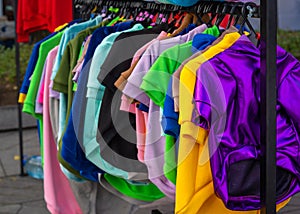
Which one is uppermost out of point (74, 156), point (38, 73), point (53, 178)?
point (38, 73)

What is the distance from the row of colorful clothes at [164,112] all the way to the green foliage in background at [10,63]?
3.92m

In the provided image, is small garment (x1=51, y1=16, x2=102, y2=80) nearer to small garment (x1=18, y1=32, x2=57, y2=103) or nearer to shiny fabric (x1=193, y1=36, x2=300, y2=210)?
small garment (x1=18, y1=32, x2=57, y2=103)

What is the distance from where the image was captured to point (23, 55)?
7426 millimetres

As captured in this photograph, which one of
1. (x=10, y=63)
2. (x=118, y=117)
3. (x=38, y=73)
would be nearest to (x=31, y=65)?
(x=38, y=73)

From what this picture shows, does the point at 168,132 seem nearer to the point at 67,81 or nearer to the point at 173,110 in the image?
the point at 173,110

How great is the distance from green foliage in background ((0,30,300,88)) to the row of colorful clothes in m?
3.92

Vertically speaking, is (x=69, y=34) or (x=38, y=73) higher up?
(x=69, y=34)

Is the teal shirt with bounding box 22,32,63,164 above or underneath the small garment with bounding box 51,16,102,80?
underneath

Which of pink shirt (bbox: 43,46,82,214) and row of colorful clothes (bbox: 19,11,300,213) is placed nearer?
row of colorful clothes (bbox: 19,11,300,213)

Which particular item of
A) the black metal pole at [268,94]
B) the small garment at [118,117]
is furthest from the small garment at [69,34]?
the black metal pole at [268,94]

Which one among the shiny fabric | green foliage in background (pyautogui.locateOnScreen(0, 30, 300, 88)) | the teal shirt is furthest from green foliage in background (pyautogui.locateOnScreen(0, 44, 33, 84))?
the shiny fabric

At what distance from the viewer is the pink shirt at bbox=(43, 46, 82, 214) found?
325 cm

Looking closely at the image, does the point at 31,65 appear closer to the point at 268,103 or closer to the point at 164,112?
the point at 164,112

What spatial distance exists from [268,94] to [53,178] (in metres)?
1.61
